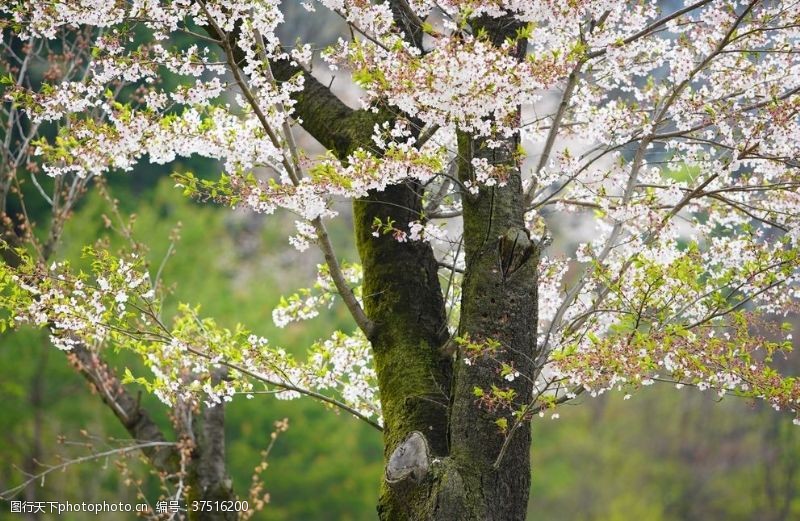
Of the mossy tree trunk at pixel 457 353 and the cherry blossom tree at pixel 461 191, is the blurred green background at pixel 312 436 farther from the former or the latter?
the mossy tree trunk at pixel 457 353

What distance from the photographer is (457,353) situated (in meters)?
3.79

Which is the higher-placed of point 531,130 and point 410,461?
point 531,130

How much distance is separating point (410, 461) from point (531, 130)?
1.93 meters

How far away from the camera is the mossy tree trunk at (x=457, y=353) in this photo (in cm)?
354

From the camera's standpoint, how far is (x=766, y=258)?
391cm

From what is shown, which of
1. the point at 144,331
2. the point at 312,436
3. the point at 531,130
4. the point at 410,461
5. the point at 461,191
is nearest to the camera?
the point at 410,461

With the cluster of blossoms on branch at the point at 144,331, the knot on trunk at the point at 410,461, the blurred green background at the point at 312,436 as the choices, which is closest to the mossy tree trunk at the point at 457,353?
the knot on trunk at the point at 410,461

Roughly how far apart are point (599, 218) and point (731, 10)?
1.35 metres

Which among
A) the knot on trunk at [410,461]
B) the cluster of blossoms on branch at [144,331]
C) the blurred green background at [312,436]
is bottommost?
the knot on trunk at [410,461]

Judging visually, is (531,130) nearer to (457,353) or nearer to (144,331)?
(457,353)

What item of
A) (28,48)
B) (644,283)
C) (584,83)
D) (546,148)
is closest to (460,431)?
(644,283)

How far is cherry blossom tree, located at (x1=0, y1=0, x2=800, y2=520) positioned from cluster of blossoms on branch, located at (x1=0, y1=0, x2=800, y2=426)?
0.01 m

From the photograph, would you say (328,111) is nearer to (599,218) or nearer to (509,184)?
(509,184)

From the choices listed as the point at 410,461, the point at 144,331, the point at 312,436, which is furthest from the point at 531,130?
the point at 312,436
